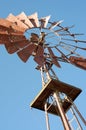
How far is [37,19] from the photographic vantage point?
15.5 meters

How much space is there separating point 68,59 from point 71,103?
1.76 metres

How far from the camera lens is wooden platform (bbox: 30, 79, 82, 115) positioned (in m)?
13.7

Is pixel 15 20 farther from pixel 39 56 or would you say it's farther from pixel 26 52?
pixel 39 56

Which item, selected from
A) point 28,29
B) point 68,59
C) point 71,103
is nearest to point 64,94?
point 71,103

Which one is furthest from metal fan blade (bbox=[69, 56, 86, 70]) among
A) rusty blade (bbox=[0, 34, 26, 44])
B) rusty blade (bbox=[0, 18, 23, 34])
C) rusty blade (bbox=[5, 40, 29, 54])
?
rusty blade (bbox=[0, 18, 23, 34])

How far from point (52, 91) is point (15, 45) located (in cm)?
199

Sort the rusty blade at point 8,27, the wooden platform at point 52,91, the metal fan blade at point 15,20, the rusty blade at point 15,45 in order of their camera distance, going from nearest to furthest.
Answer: the rusty blade at point 15,45, the wooden platform at point 52,91, the rusty blade at point 8,27, the metal fan blade at point 15,20

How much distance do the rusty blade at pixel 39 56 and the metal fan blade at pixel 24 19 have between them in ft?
3.23

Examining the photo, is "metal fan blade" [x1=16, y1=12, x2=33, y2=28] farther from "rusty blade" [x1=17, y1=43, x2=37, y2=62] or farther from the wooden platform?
the wooden platform

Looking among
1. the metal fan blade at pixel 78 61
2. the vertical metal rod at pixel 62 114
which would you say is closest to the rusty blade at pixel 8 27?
the metal fan blade at pixel 78 61

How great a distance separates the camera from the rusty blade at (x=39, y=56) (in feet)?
44.7

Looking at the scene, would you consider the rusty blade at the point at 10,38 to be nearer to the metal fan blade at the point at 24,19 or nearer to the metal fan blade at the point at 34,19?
the metal fan blade at the point at 24,19

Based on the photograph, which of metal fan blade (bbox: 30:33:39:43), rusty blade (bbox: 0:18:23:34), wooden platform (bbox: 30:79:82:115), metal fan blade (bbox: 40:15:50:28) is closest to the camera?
wooden platform (bbox: 30:79:82:115)

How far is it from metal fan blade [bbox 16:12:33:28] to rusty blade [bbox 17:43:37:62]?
104 centimetres
